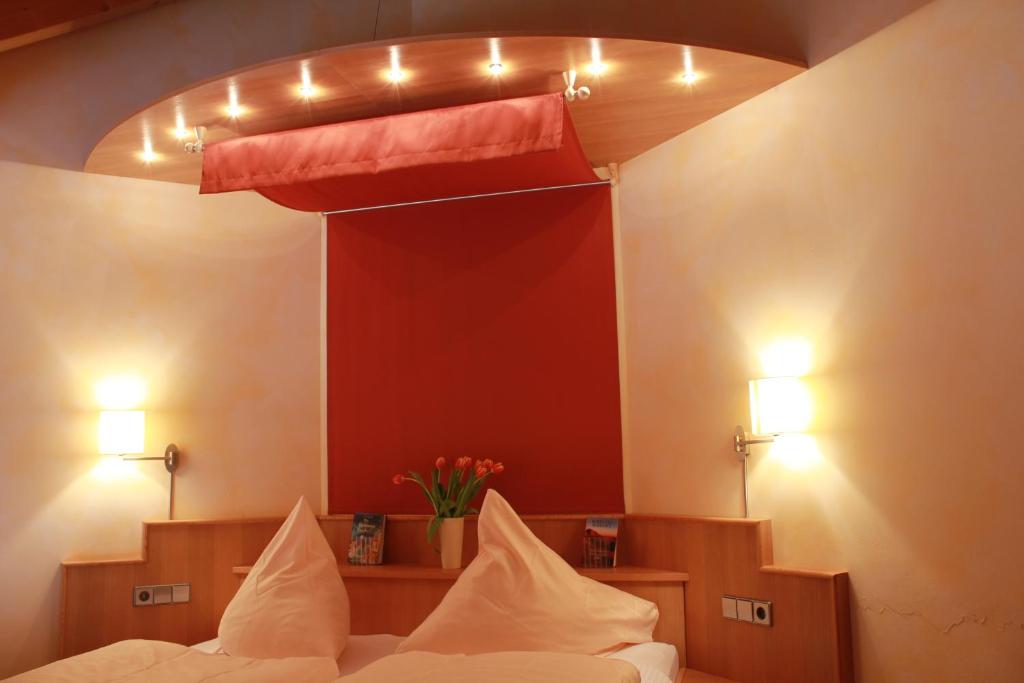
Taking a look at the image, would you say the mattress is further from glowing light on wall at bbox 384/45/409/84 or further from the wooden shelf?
glowing light on wall at bbox 384/45/409/84

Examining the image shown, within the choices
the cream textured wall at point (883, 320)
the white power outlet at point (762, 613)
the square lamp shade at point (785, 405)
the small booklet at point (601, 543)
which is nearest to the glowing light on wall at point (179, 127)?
the cream textured wall at point (883, 320)

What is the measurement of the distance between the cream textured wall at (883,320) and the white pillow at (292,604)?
1.43 meters

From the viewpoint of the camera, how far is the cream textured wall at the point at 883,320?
2.51m

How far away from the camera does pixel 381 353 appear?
4.29m

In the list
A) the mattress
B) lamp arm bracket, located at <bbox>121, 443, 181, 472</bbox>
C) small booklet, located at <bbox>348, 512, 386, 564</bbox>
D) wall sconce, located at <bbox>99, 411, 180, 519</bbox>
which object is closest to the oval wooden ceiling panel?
wall sconce, located at <bbox>99, 411, 180, 519</bbox>

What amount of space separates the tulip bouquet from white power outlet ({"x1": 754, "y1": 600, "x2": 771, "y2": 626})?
1.24m

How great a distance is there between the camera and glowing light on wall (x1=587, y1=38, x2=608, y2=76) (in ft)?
9.73

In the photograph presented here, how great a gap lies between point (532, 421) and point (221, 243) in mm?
1863

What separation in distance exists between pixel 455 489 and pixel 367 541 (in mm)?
488

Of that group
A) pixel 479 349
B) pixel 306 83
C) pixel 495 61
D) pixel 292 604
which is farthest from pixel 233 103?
pixel 292 604

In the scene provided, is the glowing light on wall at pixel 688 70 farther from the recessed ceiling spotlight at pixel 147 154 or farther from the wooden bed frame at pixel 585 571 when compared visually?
the recessed ceiling spotlight at pixel 147 154

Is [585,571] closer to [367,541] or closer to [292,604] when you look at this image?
[367,541]

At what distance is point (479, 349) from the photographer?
4.16 meters

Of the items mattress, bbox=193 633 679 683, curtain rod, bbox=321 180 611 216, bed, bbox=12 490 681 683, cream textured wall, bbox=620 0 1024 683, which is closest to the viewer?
cream textured wall, bbox=620 0 1024 683
